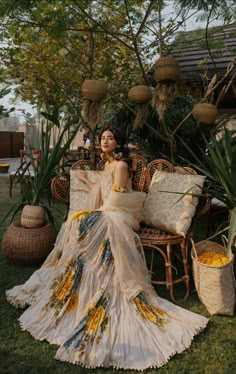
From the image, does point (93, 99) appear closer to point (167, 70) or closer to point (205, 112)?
point (167, 70)

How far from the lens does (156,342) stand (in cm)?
204

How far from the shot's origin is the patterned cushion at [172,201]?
2760 millimetres

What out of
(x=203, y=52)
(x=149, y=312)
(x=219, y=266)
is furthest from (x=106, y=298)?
(x=203, y=52)

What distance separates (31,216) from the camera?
3.20 meters

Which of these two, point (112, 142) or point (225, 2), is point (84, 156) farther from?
point (225, 2)

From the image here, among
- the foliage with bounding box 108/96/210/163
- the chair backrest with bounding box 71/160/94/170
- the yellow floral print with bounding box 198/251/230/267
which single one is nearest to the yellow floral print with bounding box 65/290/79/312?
the yellow floral print with bounding box 198/251/230/267

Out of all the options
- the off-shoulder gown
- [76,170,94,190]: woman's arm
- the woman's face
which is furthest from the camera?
[76,170,94,190]: woman's arm

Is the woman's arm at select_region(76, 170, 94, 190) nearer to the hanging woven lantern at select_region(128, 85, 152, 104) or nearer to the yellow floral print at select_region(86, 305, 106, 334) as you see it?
the hanging woven lantern at select_region(128, 85, 152, 104)

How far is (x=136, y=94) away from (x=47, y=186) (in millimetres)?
1274

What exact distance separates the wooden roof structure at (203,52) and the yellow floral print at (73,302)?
3.12 metres

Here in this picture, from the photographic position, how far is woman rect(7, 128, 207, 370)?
1977mm

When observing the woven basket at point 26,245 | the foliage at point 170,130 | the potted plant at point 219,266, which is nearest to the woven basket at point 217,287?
the potted plant at point 219,266

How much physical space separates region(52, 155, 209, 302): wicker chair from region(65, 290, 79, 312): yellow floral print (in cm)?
64

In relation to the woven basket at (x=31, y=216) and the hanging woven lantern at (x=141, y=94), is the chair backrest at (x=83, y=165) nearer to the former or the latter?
the woven basket at (x=31, y=216)
